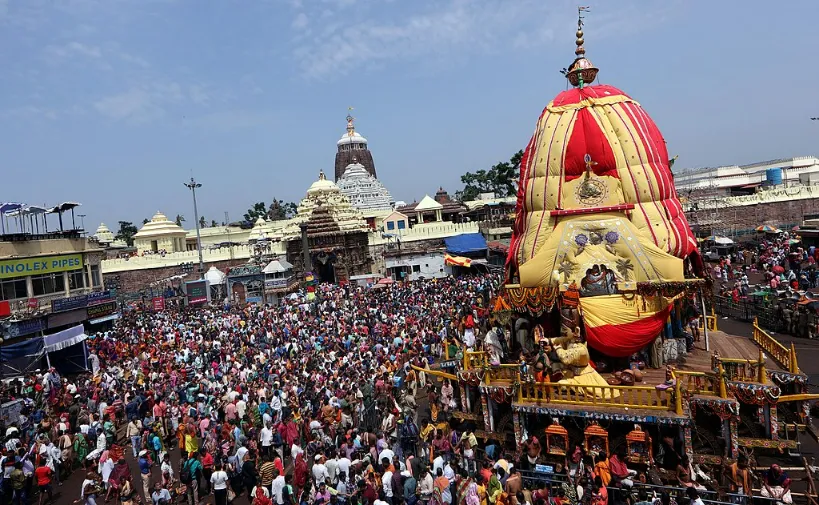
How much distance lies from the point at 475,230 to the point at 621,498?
37.4 metres

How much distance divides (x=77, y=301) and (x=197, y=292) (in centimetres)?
890

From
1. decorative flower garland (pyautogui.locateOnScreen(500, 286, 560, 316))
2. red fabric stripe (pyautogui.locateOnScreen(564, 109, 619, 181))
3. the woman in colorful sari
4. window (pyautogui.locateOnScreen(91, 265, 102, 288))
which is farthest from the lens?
window (pyautogui.locateOnScreen(91, 265, 102, 288))

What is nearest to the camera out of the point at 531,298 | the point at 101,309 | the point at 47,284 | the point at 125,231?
the point at 531,298

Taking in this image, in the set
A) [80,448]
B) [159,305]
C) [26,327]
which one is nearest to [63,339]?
[26,327]

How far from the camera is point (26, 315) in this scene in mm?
21344

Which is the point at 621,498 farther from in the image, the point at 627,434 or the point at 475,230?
the point at 475,230

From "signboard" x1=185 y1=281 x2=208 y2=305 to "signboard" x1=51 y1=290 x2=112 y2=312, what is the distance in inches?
268

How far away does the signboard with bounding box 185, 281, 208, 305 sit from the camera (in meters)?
32.0

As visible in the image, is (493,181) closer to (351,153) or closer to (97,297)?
(351,153)

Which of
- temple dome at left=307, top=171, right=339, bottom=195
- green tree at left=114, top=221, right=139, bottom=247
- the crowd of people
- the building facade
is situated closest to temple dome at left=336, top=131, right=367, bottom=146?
the building facade

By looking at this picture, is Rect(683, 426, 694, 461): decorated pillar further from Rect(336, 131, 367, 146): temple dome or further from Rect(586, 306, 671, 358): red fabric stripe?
Rect(336, 131, 367, 146): temple dome

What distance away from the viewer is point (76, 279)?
27734 millimetres

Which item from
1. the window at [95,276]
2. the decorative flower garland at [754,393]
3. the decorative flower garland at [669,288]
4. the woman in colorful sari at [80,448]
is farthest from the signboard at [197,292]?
the decorative flower garland at [754,393]

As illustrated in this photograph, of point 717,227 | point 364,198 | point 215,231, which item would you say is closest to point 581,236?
point 717,227
